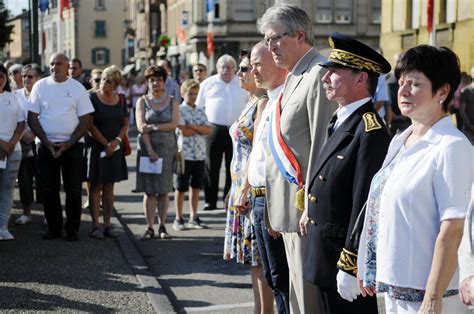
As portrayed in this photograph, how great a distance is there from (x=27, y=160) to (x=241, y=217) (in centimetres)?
632

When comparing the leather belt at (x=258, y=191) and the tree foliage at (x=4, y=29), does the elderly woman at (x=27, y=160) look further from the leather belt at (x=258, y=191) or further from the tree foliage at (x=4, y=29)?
the tree foliage at (x=4, y=29)

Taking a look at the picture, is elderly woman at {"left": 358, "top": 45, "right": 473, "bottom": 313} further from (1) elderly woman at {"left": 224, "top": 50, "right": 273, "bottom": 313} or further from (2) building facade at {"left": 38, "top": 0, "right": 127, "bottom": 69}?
(2) building facade at {"left": 38, "top": 0, "right": 127, "bottom": 69}

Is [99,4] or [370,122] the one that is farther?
[99,4]

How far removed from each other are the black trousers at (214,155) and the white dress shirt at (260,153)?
6.77 metres

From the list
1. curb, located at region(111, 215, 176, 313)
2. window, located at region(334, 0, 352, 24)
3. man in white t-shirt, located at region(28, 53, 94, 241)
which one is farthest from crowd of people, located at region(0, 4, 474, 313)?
window, located at region(334, 0, 352, 24)

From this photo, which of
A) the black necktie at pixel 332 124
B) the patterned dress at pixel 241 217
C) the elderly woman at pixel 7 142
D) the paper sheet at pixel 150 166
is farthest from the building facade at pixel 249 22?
the black necktie at pixel 332 124

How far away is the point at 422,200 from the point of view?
360cm

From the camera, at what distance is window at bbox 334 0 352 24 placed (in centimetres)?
6225

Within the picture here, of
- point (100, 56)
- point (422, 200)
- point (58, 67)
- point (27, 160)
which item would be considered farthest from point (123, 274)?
point (100, 56)

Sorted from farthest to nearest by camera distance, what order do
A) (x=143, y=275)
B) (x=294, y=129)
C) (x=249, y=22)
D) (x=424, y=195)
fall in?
(x=249, y=22)
(x=143, y=275)
(x=294, y=129)
(x=424, y=195)

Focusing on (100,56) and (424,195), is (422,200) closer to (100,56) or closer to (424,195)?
(424,195)

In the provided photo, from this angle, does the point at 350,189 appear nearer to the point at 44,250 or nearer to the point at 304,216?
the point at 304,216

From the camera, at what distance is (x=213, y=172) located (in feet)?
41.8

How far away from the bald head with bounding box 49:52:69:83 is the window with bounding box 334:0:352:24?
5334cm
